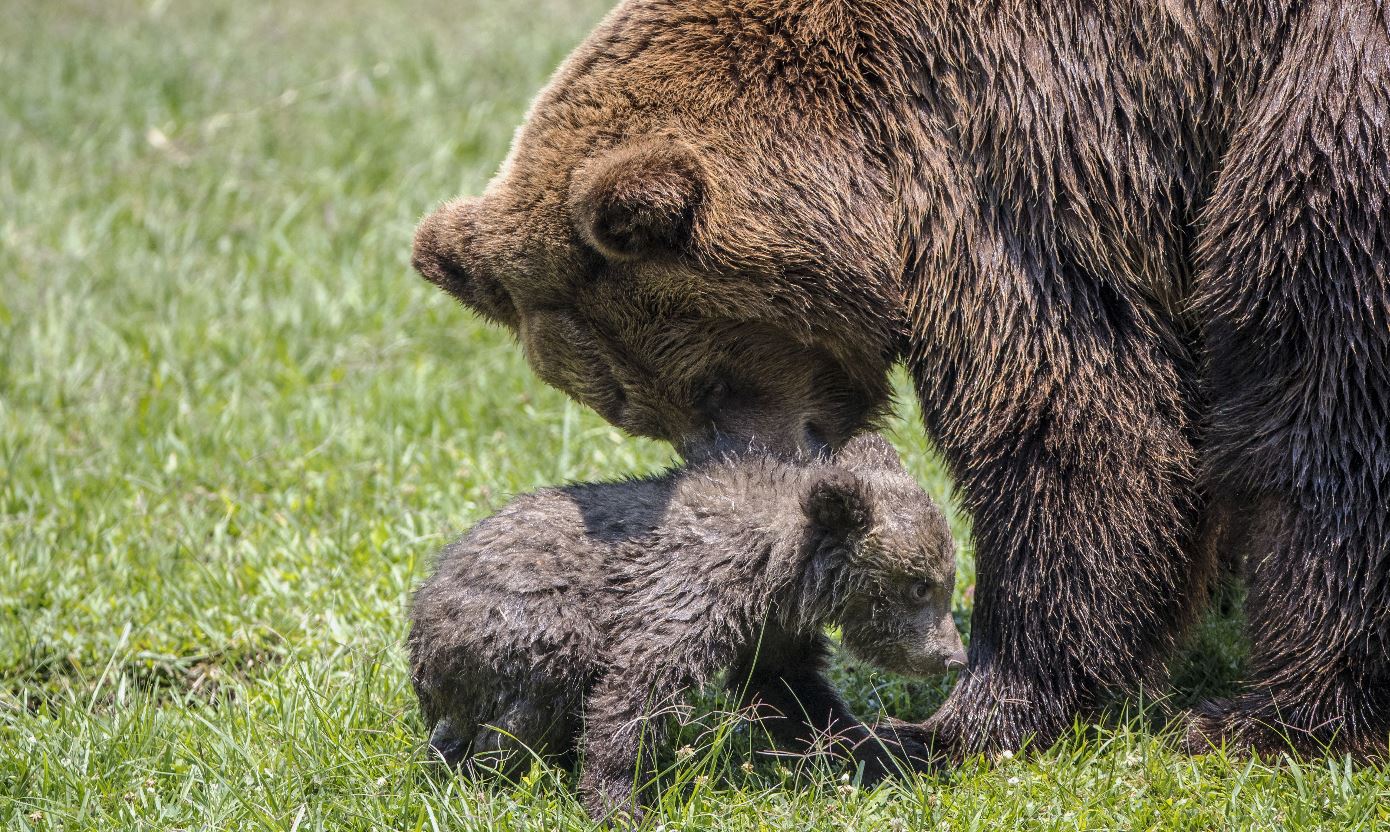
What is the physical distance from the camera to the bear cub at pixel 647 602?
4.05m

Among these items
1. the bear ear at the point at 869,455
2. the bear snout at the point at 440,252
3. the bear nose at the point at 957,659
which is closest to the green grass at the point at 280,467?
the bear nose at the point at 957,659

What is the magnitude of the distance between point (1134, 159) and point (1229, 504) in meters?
1.01

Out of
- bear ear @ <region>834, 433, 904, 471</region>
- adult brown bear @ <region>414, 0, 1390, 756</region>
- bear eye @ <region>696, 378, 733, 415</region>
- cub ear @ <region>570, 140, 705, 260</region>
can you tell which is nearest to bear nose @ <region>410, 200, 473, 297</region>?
adult brown bear @ <region>414, 0, 1390, 756</region>

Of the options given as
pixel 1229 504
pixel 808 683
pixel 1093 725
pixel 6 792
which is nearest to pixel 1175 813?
pixel 1093 725

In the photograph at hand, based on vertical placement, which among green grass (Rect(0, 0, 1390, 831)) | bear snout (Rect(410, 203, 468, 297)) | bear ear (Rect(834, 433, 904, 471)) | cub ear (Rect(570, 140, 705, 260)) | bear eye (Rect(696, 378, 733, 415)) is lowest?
green grass (Rect(0, 0, 1390, 831))

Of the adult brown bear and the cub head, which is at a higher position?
the adult brown bear

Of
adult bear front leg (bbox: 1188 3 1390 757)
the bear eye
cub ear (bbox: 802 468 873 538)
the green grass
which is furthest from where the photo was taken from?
the bear eye

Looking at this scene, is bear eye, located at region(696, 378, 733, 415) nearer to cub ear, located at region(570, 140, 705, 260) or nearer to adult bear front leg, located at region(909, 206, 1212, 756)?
cub ear, located at region(570, 140, 705, 260)

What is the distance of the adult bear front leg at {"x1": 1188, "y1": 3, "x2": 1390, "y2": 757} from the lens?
384 centimetres

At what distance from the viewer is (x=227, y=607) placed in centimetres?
548

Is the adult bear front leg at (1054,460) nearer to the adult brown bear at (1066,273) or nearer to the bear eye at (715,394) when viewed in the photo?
the adult brown bear at (1066,273)

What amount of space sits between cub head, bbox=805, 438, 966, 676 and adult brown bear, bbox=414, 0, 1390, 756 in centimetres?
24

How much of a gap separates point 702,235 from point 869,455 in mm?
829

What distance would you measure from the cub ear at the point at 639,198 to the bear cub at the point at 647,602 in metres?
0.73
